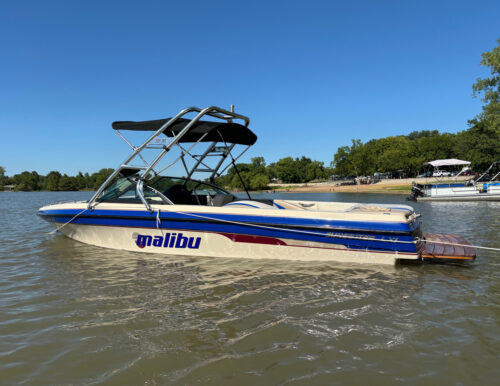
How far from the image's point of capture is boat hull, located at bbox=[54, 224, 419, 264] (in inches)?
214

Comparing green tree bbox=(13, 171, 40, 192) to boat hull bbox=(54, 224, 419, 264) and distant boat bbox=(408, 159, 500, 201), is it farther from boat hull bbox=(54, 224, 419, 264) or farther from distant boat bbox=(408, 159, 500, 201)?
boat hull bbox=(54, 224, 419, 264)

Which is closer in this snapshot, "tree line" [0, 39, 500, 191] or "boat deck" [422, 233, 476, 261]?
"boat deck" [422, 233, 476, 261]

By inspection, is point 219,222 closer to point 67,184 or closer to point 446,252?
point 446,252

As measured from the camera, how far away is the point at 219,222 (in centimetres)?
583

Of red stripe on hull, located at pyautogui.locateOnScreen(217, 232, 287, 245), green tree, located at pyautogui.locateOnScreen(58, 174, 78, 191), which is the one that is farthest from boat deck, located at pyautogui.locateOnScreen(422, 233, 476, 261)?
green tree, located at pyautogui.locateOnScreen(58, 174, 78, 191)

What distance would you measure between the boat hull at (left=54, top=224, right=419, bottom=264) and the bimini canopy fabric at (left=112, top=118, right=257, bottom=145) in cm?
205

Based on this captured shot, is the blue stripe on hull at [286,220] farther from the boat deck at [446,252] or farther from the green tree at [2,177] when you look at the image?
the green tree at [2,177]

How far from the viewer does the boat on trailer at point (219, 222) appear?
533 centimetres

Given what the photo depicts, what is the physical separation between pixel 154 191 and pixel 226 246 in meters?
1.98

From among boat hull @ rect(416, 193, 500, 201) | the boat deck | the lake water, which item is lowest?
the lake water

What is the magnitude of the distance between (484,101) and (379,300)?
34.1 m

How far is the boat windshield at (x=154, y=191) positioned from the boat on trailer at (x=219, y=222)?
0.07 ft

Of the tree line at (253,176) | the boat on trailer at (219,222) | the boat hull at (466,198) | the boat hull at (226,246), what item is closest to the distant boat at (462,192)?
the boat hull at (466,198)

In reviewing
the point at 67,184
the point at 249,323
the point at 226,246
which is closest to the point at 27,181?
the point at 67,184
